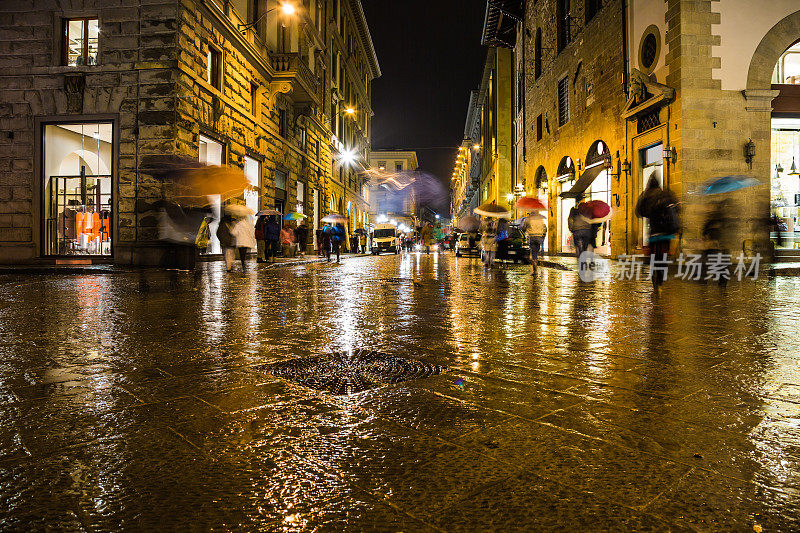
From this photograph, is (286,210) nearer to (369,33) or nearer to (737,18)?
(737,18)

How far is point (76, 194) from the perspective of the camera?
53.0 feet

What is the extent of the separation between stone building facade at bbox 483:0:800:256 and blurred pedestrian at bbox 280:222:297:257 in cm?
1271

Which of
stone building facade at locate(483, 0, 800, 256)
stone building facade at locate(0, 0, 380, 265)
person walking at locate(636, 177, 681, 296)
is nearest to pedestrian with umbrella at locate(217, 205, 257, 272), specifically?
stone building facade at locate(0, 0, 380, 265)

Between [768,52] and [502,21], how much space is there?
79.4ft

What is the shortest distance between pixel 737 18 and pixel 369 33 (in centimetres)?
4039

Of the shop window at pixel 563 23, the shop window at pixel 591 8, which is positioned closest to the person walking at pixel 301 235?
the shop window at pixel 563 23

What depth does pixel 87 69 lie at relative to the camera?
1516 centimetres

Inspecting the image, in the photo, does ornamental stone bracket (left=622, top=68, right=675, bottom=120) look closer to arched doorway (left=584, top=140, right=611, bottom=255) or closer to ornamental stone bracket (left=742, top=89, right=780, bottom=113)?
ornamental stone bracket (left=742, top=89, right=780, bottom=113)

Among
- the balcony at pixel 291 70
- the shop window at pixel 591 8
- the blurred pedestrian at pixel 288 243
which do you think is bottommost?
the blurred pedestrian at pixel 288 243

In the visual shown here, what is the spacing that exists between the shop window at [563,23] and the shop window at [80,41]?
19.9 metres

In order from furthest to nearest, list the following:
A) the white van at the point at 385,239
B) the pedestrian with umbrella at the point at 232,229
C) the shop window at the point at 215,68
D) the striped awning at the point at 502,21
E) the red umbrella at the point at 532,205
Answer: the white van at the point at 385,239
the striped awning at the point at 502,21
the shop window at the point at 215,68
the red umbrella at the point at 532,205
the pedestrian with umbrella at the point at 232,229

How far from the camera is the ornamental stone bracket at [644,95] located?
15.7 metres

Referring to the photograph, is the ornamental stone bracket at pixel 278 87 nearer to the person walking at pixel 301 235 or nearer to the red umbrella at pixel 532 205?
the person walking at pixel 301 235

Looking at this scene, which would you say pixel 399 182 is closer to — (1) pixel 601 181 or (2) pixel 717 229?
(1) pixel 601 181
